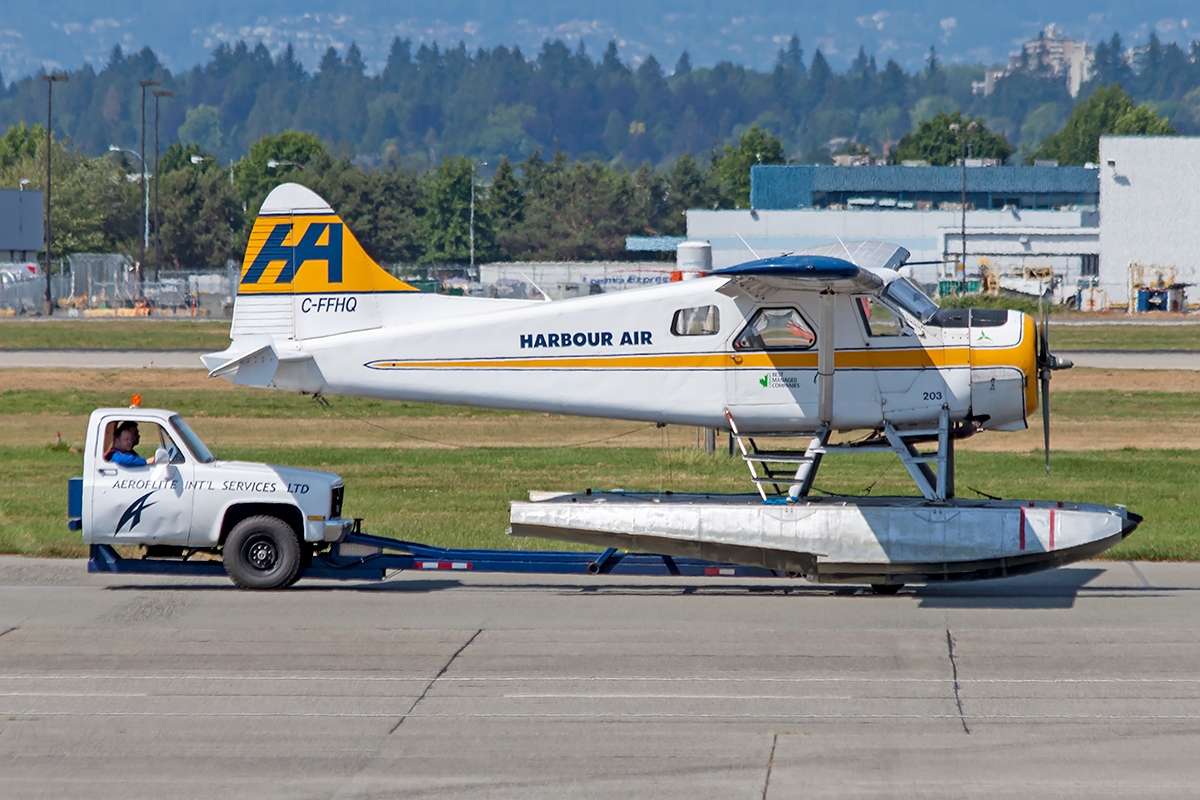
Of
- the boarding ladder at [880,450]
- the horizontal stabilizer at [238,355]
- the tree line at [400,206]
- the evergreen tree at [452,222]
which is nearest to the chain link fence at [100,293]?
the tree line at [400,206]

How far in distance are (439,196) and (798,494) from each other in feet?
404

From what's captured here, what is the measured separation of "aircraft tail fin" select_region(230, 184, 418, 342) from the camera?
562 inches

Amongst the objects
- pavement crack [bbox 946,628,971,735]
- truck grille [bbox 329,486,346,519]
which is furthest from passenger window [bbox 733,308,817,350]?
truck grille [bbox 329,486,346,519]

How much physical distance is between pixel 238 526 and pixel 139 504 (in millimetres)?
916

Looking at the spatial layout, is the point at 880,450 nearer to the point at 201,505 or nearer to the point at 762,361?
the point at 762,361

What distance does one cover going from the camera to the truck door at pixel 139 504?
1310cm

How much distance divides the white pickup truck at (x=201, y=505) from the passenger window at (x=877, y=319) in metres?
5.26

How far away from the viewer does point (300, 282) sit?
14.3 meters

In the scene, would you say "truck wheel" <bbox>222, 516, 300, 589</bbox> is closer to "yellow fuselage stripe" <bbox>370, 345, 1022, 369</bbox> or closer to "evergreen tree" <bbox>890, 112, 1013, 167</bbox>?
"yellow fuselage stripe" <bbox>370, 345, 1022, 369</bbox>

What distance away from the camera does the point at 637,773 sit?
26.8 feet

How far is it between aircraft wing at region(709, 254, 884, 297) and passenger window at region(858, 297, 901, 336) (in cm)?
45

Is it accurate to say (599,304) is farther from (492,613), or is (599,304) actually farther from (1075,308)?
(1075,308)

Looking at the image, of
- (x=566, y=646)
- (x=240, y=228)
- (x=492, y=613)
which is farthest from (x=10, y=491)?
(x=240, y=228)

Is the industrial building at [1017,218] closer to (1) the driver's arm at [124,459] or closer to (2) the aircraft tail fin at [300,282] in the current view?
(2) the aircraft tail fin at [300,282]
